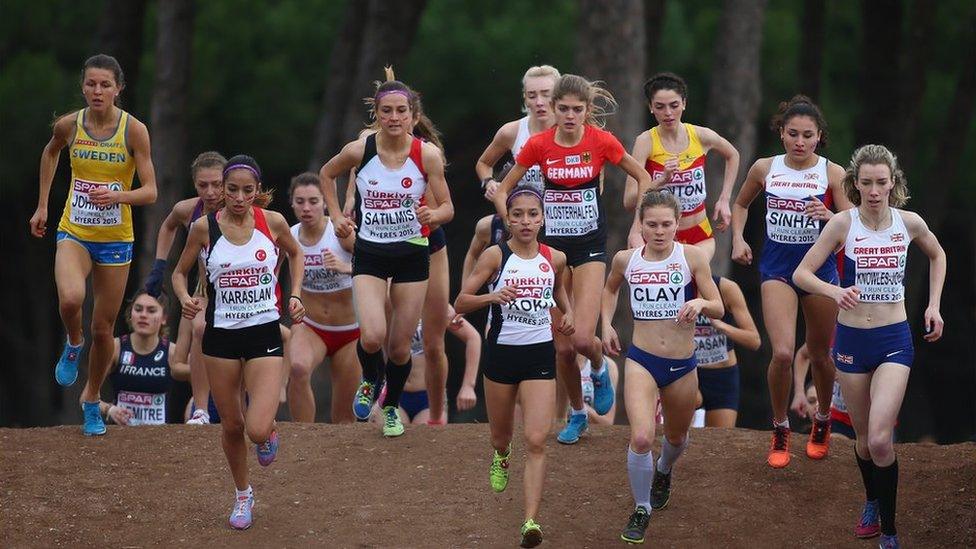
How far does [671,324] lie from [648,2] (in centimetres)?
1107

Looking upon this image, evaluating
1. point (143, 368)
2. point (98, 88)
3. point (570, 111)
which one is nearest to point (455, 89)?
point (143, 368)

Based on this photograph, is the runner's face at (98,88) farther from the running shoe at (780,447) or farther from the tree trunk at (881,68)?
the tree trunk at (881,68)

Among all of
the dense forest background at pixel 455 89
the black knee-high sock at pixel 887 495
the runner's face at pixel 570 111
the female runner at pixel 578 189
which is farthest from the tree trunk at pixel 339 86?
the black knee-high sock at pixel 887 495

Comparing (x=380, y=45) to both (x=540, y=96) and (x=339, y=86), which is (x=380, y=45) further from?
(x=540, y=96)

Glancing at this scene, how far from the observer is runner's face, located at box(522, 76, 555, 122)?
1046 cm

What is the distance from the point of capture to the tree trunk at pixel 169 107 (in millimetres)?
17047

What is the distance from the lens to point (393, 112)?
973 centimetres

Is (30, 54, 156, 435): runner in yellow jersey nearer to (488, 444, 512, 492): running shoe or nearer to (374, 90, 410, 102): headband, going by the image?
(374, 90, 410, 102): headband

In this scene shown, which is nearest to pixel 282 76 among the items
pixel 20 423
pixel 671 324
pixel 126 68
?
pixel 126 68

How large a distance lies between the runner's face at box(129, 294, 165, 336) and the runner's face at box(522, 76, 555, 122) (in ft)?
11.9

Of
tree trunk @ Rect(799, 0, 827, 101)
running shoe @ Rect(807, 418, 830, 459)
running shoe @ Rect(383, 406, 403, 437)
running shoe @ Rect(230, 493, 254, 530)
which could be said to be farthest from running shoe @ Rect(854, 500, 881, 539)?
tree trunk @ Rect(799, 0, 827, 101)

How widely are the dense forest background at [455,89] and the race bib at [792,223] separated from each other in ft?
22.2

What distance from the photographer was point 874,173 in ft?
28.7

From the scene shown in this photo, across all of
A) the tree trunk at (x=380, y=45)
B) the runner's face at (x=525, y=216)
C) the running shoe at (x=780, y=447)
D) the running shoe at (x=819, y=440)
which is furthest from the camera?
the tree trunk at (x=380, y=45)
